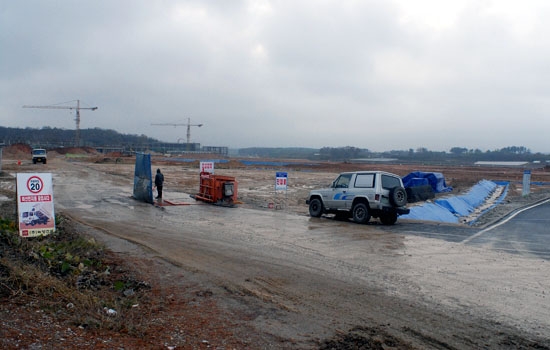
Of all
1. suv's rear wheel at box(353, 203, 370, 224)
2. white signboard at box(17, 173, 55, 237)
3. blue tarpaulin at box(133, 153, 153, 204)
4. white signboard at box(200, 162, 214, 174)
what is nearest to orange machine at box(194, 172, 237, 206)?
white signboard at box(200, 162, 214, 174)

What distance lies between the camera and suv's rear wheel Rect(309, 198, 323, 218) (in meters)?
18.5

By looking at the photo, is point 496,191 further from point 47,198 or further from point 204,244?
point 47,198

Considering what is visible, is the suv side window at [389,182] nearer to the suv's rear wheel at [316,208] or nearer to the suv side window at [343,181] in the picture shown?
the suv side window at [343,181]

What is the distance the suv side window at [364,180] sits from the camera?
17.0m

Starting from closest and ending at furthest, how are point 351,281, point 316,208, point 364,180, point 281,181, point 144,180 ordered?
point 351,281, point 364,180, point 316,208, point 281,181, point 144,180

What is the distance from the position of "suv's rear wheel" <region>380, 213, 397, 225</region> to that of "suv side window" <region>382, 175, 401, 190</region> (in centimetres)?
98

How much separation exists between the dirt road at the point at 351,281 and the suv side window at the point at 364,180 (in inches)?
64.3

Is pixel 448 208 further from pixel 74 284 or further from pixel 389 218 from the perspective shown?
pixel 74 284

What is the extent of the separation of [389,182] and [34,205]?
11482 mm

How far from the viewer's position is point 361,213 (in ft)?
56.0

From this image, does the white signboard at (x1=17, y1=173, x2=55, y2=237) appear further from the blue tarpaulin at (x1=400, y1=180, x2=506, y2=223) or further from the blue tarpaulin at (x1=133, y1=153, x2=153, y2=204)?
the blue tarpaulin at (x1=400, y1=180, x2=506, y2=223)

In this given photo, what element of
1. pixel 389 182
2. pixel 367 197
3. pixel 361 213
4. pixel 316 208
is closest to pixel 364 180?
pixel 367 197

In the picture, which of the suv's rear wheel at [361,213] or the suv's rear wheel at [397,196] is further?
the suv's rear wheel at [361,213]

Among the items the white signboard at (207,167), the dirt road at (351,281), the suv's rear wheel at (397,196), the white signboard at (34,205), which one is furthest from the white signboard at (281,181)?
the white signboard at (34,205)
